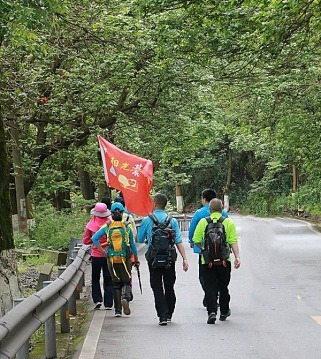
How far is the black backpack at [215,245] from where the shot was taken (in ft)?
33.3

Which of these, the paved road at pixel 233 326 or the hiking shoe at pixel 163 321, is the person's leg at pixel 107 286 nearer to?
the paved road at pixel 233 326

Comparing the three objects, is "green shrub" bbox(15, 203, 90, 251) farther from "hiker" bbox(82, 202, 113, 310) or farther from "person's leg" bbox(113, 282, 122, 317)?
"person's leg" bbox(113, 282, 122, 317)

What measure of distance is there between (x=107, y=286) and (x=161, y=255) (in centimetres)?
185

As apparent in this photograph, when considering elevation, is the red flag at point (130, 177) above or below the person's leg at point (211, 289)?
above

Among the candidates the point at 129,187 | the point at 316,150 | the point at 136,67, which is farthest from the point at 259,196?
the point at 129,187

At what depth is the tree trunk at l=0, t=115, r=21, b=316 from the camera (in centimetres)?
840

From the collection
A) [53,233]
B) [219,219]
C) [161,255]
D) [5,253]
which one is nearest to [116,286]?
[161,255]

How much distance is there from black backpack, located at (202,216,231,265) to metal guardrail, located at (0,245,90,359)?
2048 millimetres

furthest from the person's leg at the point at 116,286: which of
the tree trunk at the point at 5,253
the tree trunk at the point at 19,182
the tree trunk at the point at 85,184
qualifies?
the tree trunk at the point at 85,184

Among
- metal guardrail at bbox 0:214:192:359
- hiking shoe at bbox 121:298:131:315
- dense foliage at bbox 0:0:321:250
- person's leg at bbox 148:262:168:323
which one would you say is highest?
dense foliage at bbox 0:0:321:250

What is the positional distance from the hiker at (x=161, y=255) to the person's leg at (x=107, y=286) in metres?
1.47

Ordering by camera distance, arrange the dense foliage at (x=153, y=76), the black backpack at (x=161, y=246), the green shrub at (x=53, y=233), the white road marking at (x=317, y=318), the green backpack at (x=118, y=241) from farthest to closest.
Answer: the green shrub at (x=53, y=233) < the dense foliage at (x=153, y=76) < the green backpack at (x=118, y=241) < the white road marking at (x=317, y=318) < the black backpack at (x=161, y=246)

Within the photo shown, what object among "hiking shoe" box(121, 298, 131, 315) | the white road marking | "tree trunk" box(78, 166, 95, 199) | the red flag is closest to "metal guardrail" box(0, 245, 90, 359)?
"hiking shoe" box(121, 298, 131, 315)

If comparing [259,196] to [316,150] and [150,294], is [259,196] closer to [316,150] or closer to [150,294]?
[316,150]
